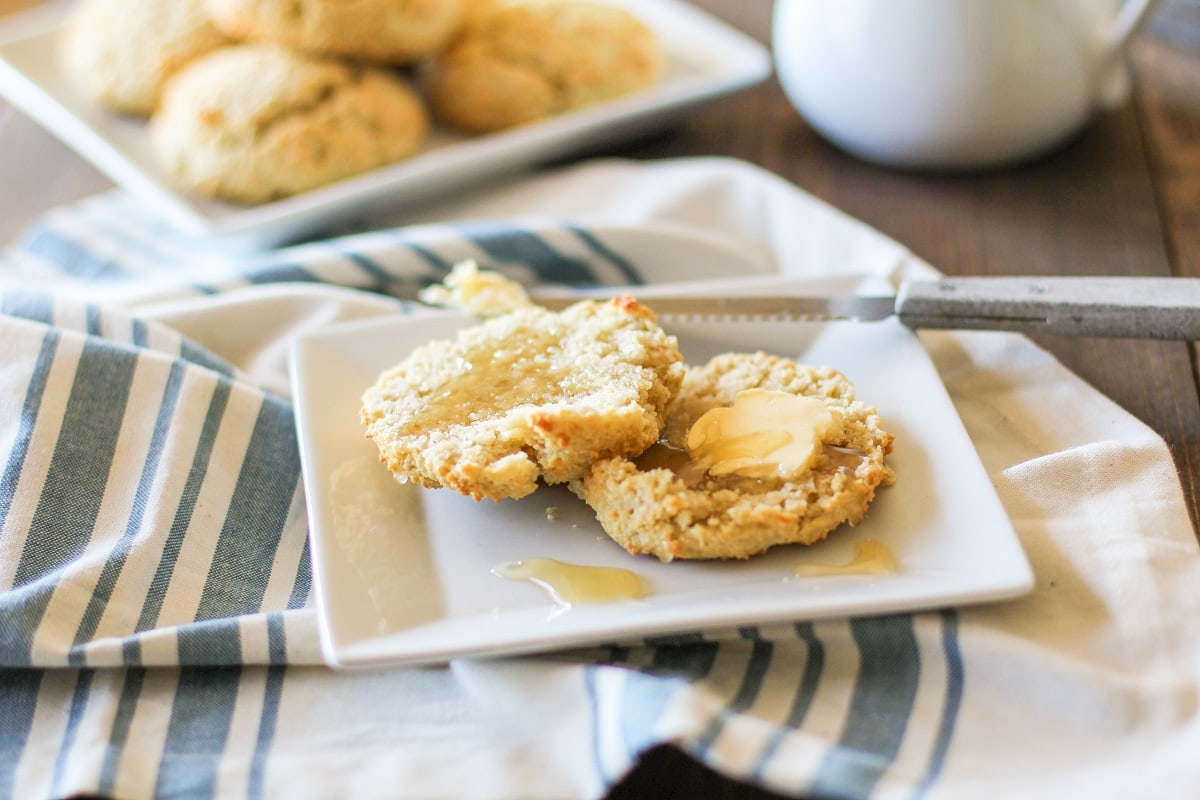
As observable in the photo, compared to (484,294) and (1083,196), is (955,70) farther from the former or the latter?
(484,294)

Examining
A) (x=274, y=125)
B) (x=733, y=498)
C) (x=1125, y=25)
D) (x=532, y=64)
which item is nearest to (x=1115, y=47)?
(x=1125, y=25)

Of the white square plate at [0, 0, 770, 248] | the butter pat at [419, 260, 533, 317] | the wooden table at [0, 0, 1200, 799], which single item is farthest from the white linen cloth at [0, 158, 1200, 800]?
the white square plate at [0, 0, 770, 248]

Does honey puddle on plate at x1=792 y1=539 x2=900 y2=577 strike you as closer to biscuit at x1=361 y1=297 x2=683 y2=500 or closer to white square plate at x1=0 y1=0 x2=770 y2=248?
biscuit at x1=361 y1=297 x2=683 y2=500

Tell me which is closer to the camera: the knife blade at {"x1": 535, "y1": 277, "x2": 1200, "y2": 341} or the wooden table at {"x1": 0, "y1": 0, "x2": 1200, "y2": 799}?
the knife blade at {"x1": 535, "y1": 277, "x2": 1200, "y2": 341}

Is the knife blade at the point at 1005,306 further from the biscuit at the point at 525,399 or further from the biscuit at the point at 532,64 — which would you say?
the biscuit at the point at 532,64

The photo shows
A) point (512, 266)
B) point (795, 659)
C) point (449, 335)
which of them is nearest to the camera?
point (795, 659)

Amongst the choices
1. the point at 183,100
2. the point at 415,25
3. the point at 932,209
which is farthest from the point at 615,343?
the point at 183,100

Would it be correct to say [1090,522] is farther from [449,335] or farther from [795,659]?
[449,335]
